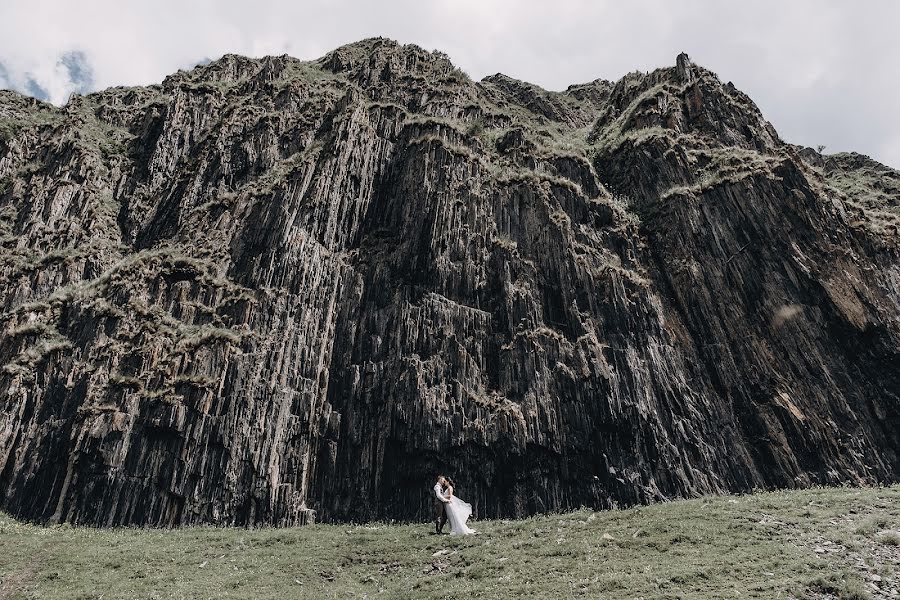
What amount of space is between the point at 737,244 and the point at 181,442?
3981cm

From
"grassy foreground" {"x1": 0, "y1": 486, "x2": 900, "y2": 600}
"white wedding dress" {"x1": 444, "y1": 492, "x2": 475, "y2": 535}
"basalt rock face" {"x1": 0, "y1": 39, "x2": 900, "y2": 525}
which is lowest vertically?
"grassy foreground" {"x1": 0, "y1": 486, "x2": 900, "y2": 600}

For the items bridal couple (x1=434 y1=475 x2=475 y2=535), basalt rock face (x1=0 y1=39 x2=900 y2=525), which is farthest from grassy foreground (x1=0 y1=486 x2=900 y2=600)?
basalt rock face (x1=0 y1=39 x2=900 y2=525)

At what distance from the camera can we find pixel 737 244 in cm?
3856

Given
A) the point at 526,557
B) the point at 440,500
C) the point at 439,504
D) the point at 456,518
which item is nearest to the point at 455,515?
the point at 456,518

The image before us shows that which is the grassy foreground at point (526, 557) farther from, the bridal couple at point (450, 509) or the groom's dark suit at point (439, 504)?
the groom's dark suit at point (439, 504)

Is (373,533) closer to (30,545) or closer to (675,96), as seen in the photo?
(30,545)

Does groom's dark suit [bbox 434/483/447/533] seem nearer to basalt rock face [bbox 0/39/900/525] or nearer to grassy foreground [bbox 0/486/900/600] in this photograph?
grassy foreground [bbox 0/486/900/600]

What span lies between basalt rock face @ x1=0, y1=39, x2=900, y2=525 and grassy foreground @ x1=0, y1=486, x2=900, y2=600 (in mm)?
3793

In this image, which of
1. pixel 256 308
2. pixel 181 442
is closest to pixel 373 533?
pixel 181 442

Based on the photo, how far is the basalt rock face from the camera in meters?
30.6

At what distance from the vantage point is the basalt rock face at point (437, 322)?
30.6 metres

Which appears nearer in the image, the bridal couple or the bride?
the bridal couple

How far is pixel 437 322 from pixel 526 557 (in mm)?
18971

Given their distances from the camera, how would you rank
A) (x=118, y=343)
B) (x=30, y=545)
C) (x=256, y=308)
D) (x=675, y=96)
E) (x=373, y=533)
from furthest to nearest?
(x=675, y=96) → (x=256, y=308) → (x=118, y=343) → (x=373, y=533) → (x=30, y=545)
